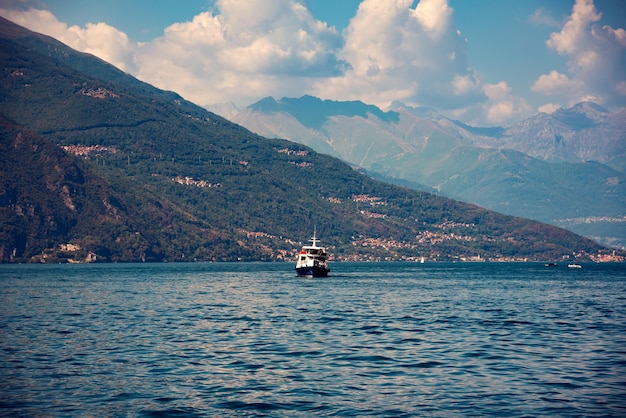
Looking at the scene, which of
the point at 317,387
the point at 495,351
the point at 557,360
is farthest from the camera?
the point at 495,351

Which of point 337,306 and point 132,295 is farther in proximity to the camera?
point 132,295

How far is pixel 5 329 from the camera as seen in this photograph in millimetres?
71625

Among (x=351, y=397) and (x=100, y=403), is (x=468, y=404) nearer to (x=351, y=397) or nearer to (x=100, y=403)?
(x=351, y=397)

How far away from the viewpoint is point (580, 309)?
96812 millimetres

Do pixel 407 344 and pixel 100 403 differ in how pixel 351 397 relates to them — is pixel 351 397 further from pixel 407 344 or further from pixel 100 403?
pixel 407 344

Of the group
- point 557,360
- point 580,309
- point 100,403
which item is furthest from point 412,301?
point 100,403

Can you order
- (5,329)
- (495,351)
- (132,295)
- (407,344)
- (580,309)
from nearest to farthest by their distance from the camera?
(495,351) < (407,344) < (5,329) < (580,309) < (132,295)

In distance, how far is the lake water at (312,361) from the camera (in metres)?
39.5

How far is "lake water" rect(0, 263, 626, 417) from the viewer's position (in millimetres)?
39531

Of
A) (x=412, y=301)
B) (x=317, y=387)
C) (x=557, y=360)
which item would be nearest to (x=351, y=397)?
(x=317, y=387)

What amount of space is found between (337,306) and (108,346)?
46265 mm

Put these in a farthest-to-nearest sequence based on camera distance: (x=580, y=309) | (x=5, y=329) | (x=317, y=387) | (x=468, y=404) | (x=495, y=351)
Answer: (x=580, y=309) < (x=5, y=329) < (x=495, y=351) < (x=317, y=387) < (x=468, y=404)

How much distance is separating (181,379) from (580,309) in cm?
6743

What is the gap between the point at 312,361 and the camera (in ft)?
174
